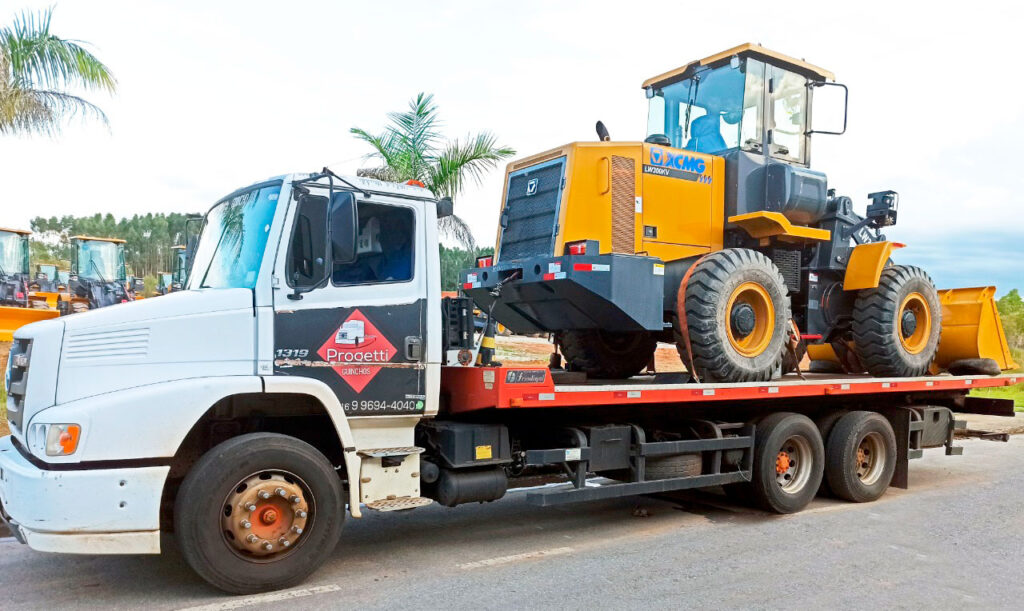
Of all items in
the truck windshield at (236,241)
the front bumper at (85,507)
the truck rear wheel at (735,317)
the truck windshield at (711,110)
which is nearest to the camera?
the front bumper at (85,507)

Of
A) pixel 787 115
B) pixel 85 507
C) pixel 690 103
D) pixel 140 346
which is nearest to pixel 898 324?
pixel 787 115

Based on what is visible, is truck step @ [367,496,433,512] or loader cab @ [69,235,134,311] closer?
truck step @ [367,496,433,512]

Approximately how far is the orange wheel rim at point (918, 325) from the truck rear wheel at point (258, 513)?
7061 mm

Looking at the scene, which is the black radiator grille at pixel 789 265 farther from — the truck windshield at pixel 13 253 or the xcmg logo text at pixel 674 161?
the truck windshield at pixel 13 253

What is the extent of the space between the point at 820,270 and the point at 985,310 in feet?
8.13

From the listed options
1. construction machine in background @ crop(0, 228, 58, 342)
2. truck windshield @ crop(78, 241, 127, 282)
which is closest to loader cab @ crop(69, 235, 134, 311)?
truck windshield @ crop(78, 241, 127, 282)

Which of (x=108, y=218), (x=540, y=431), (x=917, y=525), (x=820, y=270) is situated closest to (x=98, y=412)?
(x=540, y=431)

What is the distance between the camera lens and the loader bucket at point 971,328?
10.4 metres

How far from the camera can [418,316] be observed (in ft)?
20.0

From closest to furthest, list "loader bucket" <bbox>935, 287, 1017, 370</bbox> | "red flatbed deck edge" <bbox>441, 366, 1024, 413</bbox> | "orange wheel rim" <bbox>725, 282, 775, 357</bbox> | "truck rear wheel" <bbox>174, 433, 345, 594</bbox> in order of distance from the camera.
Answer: "truck rear wheel" <bbox>174, 433, 345, 594</bbox>
"red flatbed deck edge" <bbox>441, 366, 1024, 413</bbox>
"orange wheel rim" <bbox>725, 282, 775, 357</bbox>
"loader bucket" <bbox>935, 287, 1017, 370</bbox>

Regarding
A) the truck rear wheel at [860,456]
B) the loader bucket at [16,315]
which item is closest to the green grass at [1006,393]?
the truck rear wheel at [860,456]

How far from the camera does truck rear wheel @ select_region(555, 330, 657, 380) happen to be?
976 cm

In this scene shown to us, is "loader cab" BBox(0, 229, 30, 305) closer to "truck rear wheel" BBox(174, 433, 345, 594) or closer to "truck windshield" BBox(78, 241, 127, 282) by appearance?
"truck windshield" BBox(78, 241, 127, 282)

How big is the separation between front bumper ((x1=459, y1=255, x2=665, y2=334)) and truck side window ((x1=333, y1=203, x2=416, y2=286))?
66.9 inches
